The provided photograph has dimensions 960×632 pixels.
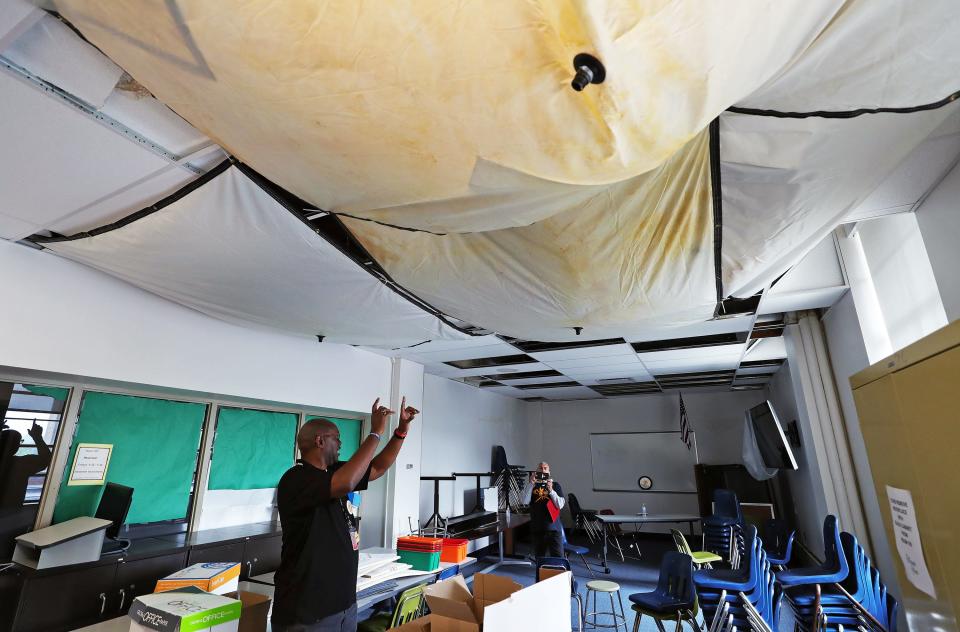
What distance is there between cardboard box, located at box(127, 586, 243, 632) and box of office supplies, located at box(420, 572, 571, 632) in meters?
0.62

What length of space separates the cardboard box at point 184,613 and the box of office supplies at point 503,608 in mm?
621

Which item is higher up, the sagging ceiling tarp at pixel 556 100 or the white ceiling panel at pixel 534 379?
the white ceiling panel at pixel 534 379

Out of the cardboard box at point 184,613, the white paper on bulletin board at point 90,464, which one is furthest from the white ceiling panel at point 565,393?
the cardboard box at point 184,613

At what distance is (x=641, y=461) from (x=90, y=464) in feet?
28.9

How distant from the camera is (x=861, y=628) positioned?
250cm

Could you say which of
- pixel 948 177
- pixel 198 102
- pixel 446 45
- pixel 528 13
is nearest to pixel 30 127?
pixel 198 102

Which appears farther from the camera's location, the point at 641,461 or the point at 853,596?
the point at 641,461

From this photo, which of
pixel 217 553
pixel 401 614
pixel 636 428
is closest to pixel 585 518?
pixel 636 428

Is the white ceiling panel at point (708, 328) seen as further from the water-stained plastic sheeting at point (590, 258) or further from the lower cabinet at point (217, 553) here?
the lower cabinet at point (217, 553)

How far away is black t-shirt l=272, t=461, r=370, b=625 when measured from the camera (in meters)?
2.02

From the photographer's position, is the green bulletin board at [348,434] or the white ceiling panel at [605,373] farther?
the white ceiling panel at [605,373]

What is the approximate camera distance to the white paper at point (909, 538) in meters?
1.03

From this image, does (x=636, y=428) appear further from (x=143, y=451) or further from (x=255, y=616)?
(x=143, y=451)

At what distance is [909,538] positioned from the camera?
1078mm
